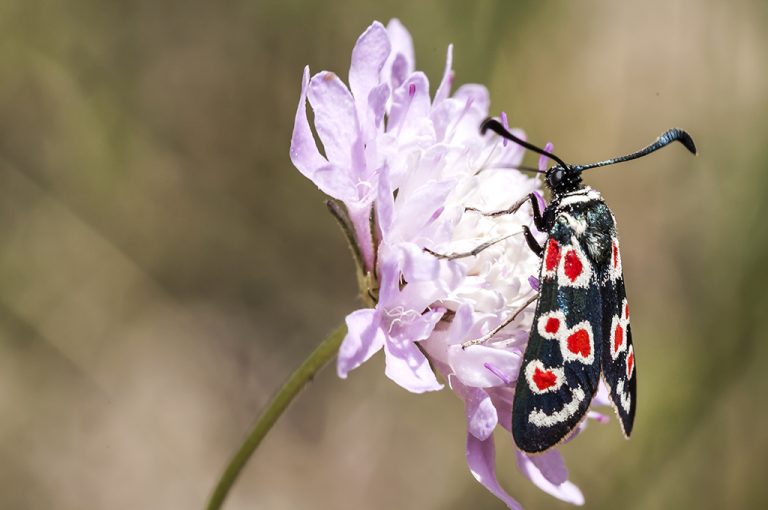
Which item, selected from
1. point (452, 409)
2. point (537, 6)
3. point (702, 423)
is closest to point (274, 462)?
point (452, 409)

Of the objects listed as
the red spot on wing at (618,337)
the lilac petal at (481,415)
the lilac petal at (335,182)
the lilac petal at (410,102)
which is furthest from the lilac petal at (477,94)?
the lilac petal at (481,415)

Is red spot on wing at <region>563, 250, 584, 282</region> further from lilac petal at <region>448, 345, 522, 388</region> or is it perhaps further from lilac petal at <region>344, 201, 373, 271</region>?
lilac petal at <region>344, 201, 373, 271</region>

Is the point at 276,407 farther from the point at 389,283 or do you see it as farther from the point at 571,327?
the point at 571,327

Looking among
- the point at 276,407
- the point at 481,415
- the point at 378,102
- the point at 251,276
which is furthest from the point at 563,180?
the point at 251,276

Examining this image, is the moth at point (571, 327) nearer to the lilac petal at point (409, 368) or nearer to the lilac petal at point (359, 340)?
the lilac petal at point (409, 368)

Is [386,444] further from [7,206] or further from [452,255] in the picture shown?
[452,255]

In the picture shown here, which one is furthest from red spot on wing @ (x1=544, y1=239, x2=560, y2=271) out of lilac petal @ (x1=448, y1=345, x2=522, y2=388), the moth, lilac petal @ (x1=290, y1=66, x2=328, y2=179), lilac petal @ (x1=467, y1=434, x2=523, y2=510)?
lilac petal @ (x1=290, y1=66, x2=328, y2=179)
